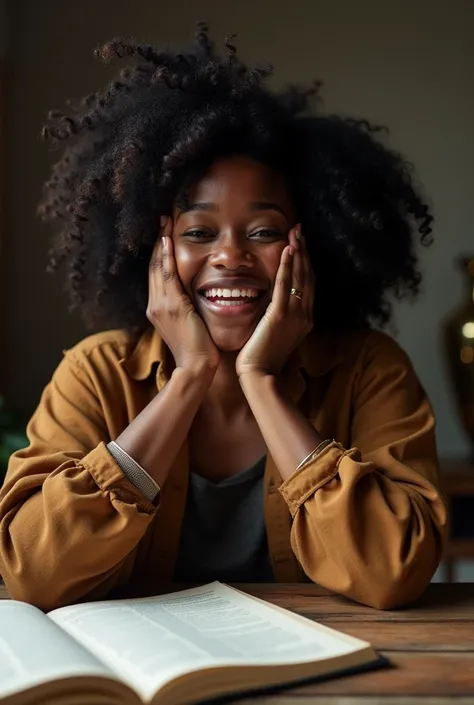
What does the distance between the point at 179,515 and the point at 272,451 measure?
0.80 ft

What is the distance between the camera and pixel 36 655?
81cm

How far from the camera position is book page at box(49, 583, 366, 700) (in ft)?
Result: 2.58

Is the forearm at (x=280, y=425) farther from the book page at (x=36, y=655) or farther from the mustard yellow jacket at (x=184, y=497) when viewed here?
the book page at (x=36, y=655)

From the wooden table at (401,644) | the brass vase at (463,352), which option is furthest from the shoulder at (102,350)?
the brass vase at (463,352)

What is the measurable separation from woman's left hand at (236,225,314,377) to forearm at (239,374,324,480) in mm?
35

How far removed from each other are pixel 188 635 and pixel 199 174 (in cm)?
75

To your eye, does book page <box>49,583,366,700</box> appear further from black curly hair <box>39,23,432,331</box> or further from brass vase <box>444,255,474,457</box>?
brass vase <box>444,255,474,457</box>

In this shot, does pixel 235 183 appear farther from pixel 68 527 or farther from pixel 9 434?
pixel 9 434

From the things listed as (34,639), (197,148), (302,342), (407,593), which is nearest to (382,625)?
(407,593)

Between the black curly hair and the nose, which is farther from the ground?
the black curly hair

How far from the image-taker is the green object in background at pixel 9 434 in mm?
2271

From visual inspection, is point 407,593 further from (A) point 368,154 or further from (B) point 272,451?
(A) point 368,154

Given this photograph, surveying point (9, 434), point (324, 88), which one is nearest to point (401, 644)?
point (9, 434)

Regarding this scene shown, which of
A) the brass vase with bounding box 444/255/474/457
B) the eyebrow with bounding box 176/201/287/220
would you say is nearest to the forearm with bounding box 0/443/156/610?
the eyebrow with bounding box 176/201/287/220
